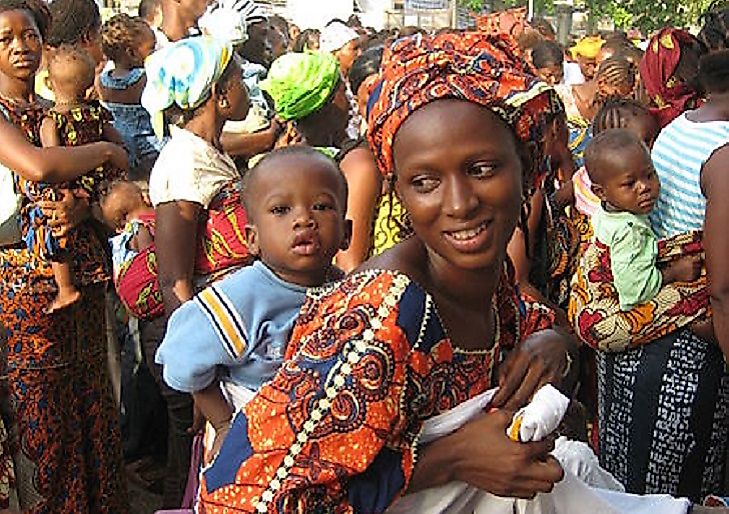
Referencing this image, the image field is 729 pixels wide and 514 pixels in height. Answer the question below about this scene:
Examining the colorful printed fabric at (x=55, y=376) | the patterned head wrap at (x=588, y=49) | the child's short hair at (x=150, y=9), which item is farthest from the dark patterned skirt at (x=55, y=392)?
the patterned head wrap at (x=588, y=49)

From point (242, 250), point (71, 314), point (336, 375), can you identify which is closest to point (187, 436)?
point (71, 314)

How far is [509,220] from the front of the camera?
1608 mm

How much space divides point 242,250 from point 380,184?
501mm

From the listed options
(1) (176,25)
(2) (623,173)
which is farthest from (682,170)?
(1) (176,25)

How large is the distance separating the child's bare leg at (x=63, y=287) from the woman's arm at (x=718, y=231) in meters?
2.33

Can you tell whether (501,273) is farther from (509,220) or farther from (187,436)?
(187,436)

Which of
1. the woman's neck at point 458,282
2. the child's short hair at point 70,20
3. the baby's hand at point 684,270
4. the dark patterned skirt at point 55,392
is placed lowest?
the dark patterned skirt at point 55,392

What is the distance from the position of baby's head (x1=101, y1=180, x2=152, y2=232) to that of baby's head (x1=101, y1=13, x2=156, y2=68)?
1.69 meters

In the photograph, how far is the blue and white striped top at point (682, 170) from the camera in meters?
2.97

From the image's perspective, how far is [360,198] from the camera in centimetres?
311

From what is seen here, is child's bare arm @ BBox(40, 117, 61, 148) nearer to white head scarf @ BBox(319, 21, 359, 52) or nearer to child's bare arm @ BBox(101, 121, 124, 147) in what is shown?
child's bare arm @ BBox(101, 121, 124, 147)

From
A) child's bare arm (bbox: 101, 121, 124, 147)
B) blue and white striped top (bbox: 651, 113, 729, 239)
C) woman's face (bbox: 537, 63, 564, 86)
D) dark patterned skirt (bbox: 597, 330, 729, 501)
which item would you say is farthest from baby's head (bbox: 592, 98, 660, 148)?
woman's face (bbox: 537, 63, 564, 86)

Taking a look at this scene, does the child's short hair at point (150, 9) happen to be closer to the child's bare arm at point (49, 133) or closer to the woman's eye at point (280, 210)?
the child's bare arm at point (49, 133)

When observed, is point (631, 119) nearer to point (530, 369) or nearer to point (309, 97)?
point (309, 97)
